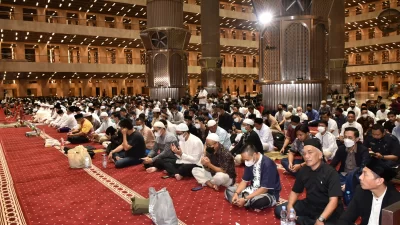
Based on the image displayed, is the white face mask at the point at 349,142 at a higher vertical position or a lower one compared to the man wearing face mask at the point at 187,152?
higher

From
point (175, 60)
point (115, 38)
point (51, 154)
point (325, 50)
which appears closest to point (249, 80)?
point (115, 38)

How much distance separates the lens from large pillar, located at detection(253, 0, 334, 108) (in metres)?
10.7

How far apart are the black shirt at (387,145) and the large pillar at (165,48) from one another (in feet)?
35.6

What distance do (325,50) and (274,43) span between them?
1.64 m

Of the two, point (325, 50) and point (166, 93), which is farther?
point (166, 93)

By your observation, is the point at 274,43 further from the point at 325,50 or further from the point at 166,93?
the point at 166,93

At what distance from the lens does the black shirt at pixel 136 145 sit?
6.03m

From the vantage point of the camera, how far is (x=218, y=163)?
15.0 ft

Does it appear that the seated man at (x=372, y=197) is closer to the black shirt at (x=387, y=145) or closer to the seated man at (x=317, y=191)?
the seated man at (x=317, y=191)

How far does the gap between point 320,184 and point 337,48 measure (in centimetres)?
2008

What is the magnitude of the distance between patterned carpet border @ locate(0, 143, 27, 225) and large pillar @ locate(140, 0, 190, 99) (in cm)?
964

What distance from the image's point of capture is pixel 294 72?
10.9 meters

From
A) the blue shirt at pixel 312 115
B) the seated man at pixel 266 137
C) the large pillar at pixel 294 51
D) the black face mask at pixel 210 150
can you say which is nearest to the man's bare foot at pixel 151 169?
the black face mask at pixel 210 150

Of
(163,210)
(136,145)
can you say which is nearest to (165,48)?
(136,145)
